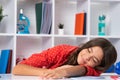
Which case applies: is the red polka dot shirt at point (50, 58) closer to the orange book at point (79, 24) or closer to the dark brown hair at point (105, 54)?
the dark brown hair at point (105, 54)

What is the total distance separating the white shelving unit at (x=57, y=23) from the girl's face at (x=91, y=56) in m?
0.98

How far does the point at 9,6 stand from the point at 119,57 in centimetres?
122

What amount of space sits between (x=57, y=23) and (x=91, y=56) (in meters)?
1.34

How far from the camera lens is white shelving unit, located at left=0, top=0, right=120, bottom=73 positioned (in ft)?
7.98

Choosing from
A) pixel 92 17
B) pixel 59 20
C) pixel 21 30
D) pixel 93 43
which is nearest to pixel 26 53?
pixel 21 30

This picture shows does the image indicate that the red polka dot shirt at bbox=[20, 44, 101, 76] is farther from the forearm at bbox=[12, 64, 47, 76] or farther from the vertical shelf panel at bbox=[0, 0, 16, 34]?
the vertical shelf panel at bbox=[0, 0, 16, 34]

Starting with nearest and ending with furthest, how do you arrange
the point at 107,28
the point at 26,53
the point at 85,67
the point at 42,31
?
the point at 85,67
the point at 42,31
the point at 26,53
the point at 107,28

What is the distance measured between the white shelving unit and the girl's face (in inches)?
38.7

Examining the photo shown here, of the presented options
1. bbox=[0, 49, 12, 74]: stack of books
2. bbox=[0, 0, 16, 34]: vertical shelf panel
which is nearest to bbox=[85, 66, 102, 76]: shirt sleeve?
bbox=[0, 49, 12, 74]: stack of books

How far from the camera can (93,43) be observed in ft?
4.80

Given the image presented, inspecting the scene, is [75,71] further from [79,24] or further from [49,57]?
[79,24]

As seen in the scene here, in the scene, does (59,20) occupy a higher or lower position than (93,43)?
higher

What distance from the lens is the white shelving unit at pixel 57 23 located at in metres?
2.43

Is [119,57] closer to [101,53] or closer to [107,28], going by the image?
[107,28]
